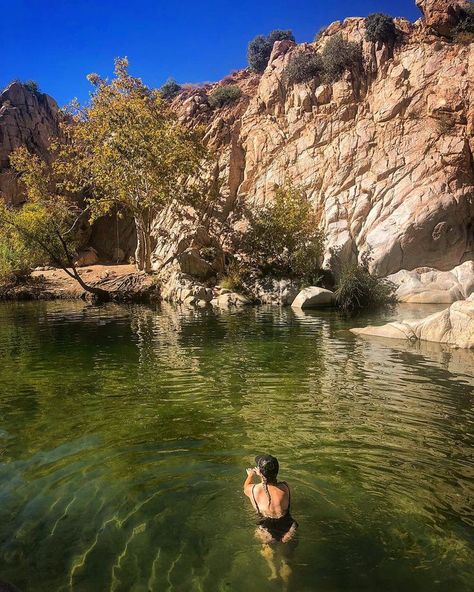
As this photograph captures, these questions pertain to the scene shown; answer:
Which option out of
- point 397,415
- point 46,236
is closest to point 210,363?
point 397,415

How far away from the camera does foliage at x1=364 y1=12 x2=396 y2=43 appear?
127 ft

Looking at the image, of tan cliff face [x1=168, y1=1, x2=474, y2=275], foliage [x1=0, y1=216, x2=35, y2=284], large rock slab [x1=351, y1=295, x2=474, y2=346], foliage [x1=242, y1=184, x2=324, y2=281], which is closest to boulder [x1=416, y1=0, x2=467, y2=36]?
tan cliff face [x1=168, y1=1, x2=474, y2=275]

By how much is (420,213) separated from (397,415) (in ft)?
81.1

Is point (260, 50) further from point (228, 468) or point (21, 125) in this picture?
point (228, 468)

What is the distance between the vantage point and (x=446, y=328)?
14.8m

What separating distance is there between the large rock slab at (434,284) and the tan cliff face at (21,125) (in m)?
35.2

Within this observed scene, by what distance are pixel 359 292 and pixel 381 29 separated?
25.4 metres

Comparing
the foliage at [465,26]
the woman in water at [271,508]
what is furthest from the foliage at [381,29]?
the woman in water at [271,508]

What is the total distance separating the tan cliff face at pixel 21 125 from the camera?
45.9 meters

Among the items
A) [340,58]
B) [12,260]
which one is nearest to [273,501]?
[12,260]

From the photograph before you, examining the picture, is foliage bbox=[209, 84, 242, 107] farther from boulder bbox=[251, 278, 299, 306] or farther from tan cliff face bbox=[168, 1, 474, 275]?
boulder bbox=[251, 278, 299, 306]

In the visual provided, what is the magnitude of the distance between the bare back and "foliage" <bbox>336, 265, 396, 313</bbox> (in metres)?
20.1

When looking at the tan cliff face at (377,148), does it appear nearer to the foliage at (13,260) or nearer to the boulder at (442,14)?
the boulder at (442,14)

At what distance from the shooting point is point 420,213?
99.4ft
